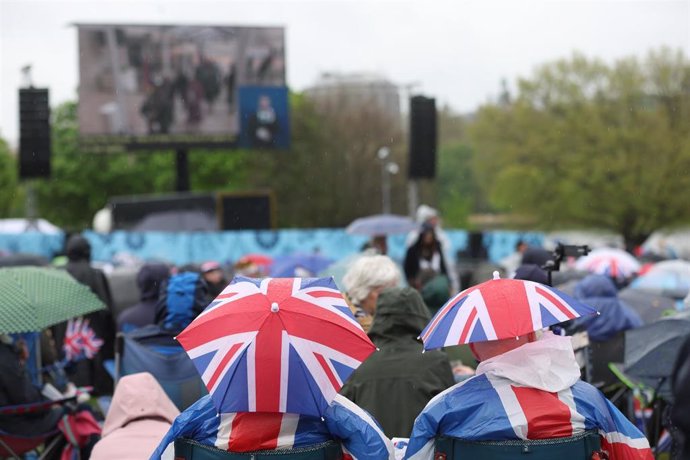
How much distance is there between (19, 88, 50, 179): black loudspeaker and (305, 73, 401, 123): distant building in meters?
36.8

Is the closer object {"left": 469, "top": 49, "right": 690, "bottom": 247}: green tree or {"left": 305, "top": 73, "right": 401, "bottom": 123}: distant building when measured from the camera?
{"left": 469, "top": 49, "right": 690, "bottom": 247}: green tree

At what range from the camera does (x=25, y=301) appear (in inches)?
234

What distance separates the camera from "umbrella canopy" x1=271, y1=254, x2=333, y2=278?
11.6 m

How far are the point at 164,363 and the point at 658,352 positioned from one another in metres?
2.65

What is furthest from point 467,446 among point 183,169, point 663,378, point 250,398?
point 183,169

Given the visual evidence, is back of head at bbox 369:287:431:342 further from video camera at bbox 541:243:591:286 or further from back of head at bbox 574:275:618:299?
back of head at bbox 574:275:618:299

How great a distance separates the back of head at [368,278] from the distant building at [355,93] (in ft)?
182

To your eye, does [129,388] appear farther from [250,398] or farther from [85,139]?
[85,139]

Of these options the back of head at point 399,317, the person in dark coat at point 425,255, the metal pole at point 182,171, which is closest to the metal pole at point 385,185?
the metal pole at point 182,171

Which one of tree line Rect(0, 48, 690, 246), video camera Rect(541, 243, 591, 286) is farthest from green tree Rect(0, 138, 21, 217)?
video camera Rect(541, 243, 591, 286)

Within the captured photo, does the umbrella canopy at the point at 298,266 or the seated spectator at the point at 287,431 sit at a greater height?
the seated spectator at the point at 287,431

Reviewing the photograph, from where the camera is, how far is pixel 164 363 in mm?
6051

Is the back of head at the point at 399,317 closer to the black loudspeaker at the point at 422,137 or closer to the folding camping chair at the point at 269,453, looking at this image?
the folding camping chair at the point at 269,453

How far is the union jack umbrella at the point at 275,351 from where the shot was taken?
351cm
